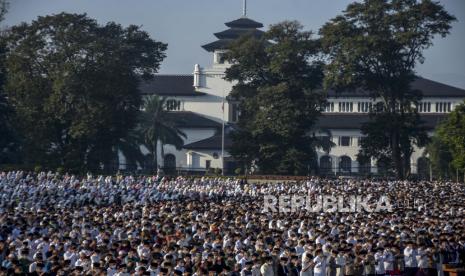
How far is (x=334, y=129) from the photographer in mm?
94688

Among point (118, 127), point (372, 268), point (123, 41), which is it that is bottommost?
point (372, 268)

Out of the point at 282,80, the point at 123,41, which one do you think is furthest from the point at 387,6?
the point at 123,41

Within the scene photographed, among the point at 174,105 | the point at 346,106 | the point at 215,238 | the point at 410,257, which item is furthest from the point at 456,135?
the point at 410,257

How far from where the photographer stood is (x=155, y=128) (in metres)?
88.4

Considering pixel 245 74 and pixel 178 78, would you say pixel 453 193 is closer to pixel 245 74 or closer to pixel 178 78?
pixel 245 74

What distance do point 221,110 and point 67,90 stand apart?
105ft

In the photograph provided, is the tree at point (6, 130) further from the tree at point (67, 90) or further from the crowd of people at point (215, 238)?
the crowd of people at point (215, 238)

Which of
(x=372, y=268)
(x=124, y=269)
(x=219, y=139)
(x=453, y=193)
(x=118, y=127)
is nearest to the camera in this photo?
(x=124, y=269)

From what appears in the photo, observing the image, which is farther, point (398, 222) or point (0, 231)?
point (398, 222)

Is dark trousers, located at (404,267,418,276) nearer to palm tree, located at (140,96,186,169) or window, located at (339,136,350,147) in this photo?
palm tree, located at (140,96,186,169)

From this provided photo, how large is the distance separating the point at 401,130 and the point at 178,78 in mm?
37284

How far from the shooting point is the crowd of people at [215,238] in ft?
80.0

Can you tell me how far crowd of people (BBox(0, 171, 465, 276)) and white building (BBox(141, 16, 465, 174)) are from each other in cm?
4385

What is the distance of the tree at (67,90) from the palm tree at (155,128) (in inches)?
672
